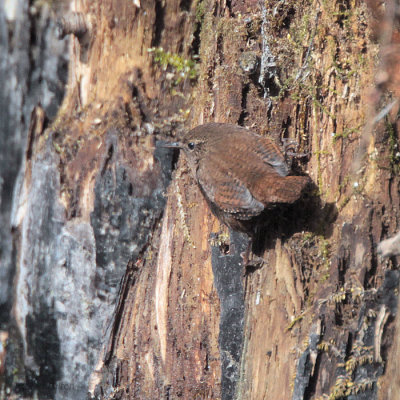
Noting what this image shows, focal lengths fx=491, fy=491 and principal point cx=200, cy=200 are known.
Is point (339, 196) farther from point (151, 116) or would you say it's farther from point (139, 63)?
point (139, 63)

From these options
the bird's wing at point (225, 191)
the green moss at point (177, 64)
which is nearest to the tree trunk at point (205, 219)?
the green moss at point (177, 64)

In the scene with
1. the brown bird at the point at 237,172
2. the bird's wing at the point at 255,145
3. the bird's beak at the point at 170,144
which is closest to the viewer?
the brown bird at the point at 237,172

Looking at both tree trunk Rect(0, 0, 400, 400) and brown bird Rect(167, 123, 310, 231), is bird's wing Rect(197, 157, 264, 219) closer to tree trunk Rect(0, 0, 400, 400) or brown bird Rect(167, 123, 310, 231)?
brown bird Rect(167, 123, 310, 231)

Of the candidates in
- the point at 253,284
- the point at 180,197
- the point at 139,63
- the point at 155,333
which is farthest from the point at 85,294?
the point at 139,63

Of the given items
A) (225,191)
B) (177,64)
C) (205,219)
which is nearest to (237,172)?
(225,191)

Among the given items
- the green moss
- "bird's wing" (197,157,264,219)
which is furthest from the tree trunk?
"bird's wing" (197,157,264,219)

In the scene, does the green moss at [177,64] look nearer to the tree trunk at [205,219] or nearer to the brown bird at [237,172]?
the tree trunk at [205,219]
